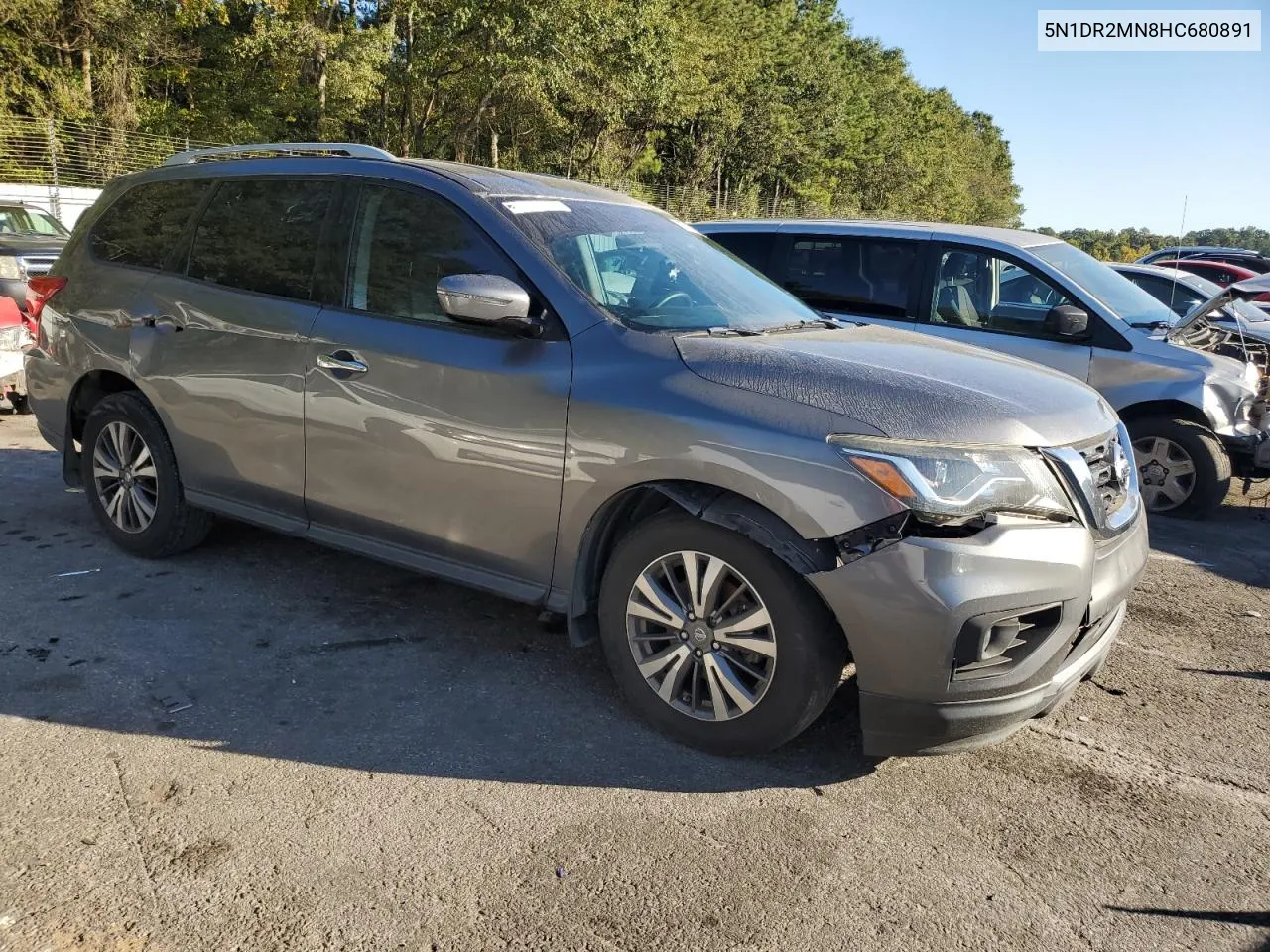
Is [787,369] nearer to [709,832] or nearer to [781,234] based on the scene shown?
[709,832]

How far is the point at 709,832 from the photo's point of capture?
297cm

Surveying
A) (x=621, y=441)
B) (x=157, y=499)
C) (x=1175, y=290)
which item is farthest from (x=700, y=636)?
(x=1175, y=290)

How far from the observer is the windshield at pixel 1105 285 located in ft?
23.5

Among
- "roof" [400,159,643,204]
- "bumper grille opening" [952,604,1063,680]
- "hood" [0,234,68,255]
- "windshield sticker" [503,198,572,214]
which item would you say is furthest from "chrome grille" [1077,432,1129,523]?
"hood" [0,234,68,255]

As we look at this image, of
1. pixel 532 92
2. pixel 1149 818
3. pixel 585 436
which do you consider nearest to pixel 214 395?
pixel 585 436

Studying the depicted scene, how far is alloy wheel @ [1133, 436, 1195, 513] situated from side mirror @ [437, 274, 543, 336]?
5.12 metres

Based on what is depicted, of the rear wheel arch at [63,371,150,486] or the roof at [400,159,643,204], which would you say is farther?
the rear wheel arch at [63,371,150,486]

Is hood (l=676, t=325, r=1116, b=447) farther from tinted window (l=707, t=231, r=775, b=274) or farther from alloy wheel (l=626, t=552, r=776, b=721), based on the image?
tinted window (l=707, t=231, r=775, b=274)

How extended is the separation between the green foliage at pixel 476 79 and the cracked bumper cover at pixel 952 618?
80.6 ft

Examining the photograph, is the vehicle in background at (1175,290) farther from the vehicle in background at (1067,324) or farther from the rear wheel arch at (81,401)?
the rear wheel arch at (81,401)

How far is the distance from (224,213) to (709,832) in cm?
345

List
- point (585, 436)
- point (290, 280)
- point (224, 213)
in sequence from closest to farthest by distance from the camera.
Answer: point (585, 436)
point (290, 280)
point (224, 213)

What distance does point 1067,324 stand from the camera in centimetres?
680

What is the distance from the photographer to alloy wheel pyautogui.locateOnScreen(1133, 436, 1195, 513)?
23.1 ft
